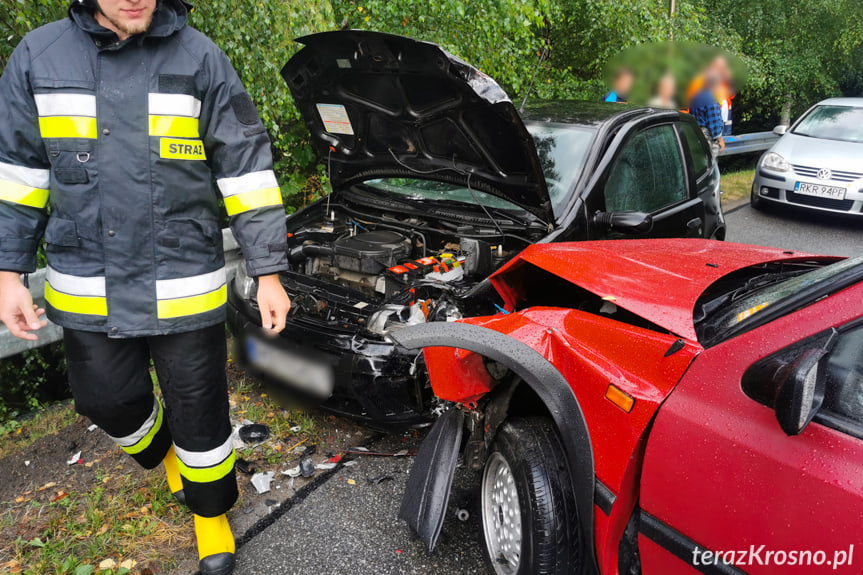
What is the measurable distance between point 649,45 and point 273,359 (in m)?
6.74

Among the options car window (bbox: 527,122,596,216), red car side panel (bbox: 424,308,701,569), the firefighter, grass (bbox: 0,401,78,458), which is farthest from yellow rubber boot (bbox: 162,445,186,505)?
car window (bbox: 527,122,596,216)

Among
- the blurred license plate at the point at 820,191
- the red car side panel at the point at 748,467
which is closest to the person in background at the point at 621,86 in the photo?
the blurred license plate at the point at 820,191

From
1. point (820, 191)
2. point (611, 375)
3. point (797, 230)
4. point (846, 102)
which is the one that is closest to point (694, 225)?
point (611, 375)

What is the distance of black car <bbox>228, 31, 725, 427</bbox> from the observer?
2.75 m

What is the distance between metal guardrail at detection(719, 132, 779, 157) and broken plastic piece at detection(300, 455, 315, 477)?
8356 mm

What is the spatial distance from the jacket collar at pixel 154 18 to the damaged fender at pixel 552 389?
1188 mm

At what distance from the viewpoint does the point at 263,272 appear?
76.2 inches

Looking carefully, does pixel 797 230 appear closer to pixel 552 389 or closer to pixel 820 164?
pixel 820 164

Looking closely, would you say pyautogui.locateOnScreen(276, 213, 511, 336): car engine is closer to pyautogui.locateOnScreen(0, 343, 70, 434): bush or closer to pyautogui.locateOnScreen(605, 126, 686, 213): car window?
pyautogui.locateOnScreen(605, 126, 686, 213): car window

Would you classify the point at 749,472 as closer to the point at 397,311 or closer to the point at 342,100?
the point at 397,311

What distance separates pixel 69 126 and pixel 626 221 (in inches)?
94.8

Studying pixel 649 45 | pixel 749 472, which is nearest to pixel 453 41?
pixel 649 45

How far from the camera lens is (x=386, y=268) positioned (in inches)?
129

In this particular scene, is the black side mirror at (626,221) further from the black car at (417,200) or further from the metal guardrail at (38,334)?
the metal guardrail at (38,334)
